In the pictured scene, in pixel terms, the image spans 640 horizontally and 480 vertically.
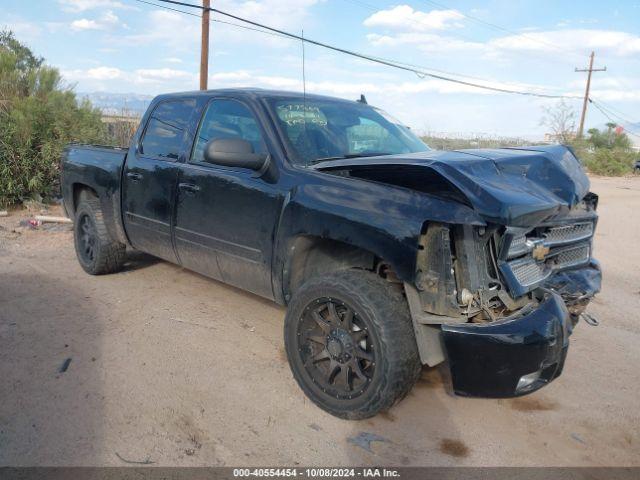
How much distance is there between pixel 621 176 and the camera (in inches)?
1168

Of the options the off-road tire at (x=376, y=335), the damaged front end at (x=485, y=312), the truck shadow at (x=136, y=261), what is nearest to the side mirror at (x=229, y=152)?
the off-road tire at (x=376, y=335)

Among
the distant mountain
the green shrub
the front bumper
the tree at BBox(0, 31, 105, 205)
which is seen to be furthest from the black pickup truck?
the green shrub

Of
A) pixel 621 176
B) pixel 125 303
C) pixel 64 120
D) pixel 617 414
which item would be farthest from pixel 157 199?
pixel 621 176

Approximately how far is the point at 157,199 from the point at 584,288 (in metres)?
3.30

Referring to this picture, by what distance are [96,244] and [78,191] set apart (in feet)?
2.56

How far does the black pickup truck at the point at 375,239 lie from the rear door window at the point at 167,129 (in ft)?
0.08

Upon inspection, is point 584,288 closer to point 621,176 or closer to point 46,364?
point 46,364

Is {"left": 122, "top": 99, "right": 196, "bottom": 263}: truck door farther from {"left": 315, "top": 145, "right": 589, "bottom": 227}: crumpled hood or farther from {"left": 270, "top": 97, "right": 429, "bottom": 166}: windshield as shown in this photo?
{"left": 315, "top": 145, "right": 589, "bottom": 227}: crumpled hood

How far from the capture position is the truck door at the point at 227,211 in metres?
3.67

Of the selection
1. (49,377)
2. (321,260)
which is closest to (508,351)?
(321,260)

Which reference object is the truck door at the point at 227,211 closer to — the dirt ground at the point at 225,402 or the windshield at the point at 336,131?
the windshield at the point at 336,131

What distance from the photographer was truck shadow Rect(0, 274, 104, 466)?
2.78 meters

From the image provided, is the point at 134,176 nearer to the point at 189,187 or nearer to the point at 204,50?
the point at 189,187

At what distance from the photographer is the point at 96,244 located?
18.0 feet
